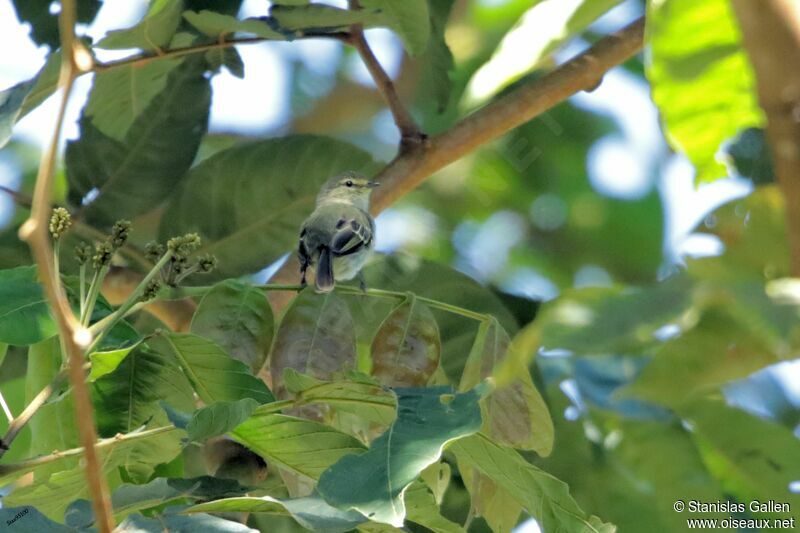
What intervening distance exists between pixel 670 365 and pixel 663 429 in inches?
62.0

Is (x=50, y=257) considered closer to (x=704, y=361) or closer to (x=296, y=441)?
(x=704, y=361)

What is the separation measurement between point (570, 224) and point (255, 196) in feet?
6.44

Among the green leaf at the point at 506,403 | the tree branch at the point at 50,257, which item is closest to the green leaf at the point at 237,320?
the green leaf at the point at 506,403

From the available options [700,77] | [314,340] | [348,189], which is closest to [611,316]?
[700,77]

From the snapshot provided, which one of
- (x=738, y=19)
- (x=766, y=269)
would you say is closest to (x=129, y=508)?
(x=766, y=269)

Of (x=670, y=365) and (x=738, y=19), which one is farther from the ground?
(x=738, y=19)

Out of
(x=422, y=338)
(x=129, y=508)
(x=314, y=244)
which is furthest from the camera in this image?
(x=314, y=244)

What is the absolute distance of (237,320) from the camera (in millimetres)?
1881

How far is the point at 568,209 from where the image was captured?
442 centimetres

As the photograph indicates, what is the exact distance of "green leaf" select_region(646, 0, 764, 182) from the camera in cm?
102

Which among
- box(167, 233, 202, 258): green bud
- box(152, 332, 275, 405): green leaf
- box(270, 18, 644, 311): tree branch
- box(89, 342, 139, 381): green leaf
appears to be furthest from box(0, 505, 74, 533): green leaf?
box(270, 18, 644, 311): tree branch

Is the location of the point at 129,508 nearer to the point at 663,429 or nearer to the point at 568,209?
the point at 663,429

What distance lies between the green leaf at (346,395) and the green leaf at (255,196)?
1110 mm

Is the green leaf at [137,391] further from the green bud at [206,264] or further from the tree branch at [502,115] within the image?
the tree branch at [502,115]
